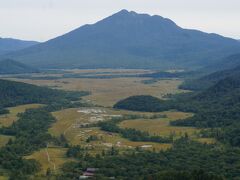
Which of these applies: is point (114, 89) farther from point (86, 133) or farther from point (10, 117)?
point (86, 133)

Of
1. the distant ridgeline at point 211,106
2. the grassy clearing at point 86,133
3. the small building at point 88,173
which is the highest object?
the distant ridgeline at point 211,106

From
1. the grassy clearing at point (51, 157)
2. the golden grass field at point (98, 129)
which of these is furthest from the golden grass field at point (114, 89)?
the grassy clearing at point (51, 157)

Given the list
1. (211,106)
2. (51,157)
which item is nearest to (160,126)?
(211,106)

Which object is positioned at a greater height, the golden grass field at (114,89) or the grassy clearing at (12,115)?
the golden grass field at (114,89)

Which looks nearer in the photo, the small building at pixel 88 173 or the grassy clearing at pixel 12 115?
the small building at pixel 88 173

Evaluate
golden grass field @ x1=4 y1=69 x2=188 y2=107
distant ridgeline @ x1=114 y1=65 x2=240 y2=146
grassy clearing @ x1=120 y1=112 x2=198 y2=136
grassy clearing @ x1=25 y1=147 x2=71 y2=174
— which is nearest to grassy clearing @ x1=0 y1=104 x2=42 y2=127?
golden grass field @ x1=4 y1=69 x2=188 y2=107

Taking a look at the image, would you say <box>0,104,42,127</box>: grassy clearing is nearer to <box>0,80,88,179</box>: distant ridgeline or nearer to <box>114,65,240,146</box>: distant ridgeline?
<box>0,80,88,179</box>: distant ridgeline

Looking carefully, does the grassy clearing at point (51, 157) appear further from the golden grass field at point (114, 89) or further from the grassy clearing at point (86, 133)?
the golden grass field at point (114, 89)

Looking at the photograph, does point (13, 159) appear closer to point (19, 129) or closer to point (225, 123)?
point (19, 129)

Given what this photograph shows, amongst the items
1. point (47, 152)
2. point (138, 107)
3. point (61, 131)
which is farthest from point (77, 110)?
point (47, 152)
